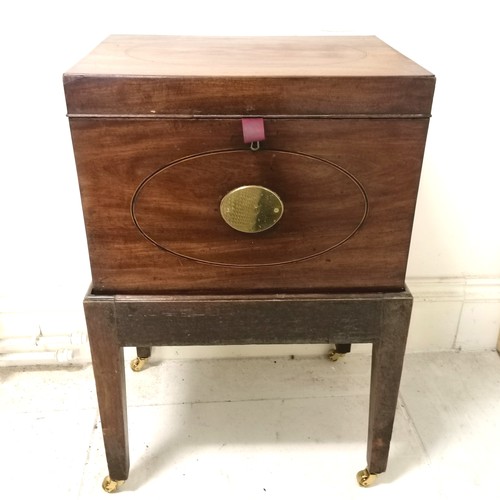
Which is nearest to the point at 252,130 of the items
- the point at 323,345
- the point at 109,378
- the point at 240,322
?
the point at 240,322

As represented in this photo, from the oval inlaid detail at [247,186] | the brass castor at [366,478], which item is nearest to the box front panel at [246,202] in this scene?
the oval inlaid detail at [247,186]

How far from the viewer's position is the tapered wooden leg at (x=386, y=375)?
0.94 m

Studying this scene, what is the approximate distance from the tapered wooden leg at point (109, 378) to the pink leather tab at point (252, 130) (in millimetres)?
346

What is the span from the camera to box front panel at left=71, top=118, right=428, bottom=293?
0.79 m

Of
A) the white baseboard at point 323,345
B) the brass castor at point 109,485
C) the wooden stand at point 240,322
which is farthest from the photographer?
the white baseboard at point 323,345

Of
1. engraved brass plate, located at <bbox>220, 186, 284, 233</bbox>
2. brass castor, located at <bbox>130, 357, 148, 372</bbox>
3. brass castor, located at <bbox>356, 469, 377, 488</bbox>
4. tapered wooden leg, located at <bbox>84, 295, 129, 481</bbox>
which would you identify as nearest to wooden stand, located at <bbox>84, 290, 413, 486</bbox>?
tapered wooden leg, located at <bbox>84, 295, 129, 481</bbox>

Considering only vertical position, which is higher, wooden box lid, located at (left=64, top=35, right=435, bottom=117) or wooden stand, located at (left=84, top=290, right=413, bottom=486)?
wooden box lid, located at (left=64, top=35, right=435, bottom=117)

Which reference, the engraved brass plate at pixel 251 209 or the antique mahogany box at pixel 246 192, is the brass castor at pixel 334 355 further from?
the engraved brass plate at pixel 251 209

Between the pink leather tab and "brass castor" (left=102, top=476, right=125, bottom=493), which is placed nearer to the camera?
the pink leather tab

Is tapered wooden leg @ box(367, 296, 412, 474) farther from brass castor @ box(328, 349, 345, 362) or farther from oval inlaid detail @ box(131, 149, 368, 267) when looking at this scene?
brass castor @ box(328, 349, 345, 362)

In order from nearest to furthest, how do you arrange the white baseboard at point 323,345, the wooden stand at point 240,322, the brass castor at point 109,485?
the wooden stand at point 240,322 < the brass castor at point 109,485 < the white baseboard at point 323,345

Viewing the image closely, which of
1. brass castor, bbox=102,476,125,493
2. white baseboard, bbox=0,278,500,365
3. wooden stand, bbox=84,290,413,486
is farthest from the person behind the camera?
white baseboard, bbox=0,278,500,365

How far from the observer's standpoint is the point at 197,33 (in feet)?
3.84

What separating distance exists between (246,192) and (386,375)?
0.43 meters
